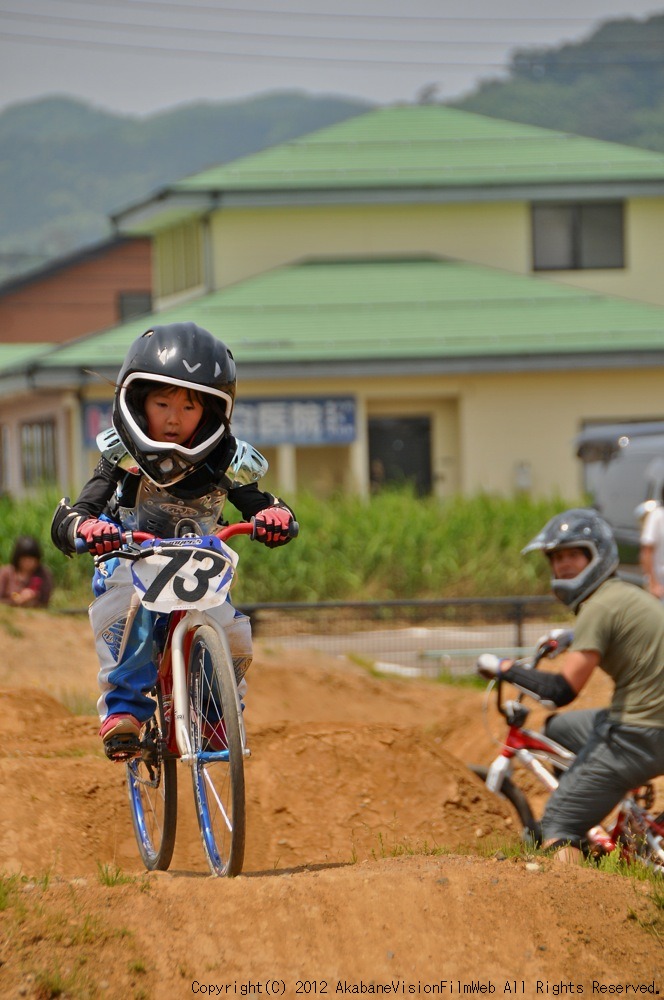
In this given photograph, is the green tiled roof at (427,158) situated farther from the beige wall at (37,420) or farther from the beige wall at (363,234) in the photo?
the beige wall at (37,420)

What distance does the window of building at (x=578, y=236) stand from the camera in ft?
97.5

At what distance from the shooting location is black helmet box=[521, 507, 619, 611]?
23.2ft

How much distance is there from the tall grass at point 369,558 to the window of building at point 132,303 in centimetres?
3254

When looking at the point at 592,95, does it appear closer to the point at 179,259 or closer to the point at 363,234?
the point at 179,259

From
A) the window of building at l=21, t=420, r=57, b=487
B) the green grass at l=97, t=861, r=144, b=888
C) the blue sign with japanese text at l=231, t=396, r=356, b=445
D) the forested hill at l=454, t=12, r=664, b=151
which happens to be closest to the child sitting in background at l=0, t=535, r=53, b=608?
the green grass at l=97, t=861, r=144, b=888

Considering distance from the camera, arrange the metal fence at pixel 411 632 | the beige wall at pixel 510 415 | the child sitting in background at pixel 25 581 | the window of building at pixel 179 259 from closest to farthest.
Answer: the metal fence at pixel 411 632
the child sitting in background at pixel 25 581
the beige wall at pixel 510 415
the window of building at pixel 179 259

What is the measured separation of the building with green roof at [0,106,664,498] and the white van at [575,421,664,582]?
26.2 feet

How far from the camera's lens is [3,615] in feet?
44.7

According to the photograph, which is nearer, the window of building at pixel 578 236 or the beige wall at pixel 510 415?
the beige wall at pixel 510 415

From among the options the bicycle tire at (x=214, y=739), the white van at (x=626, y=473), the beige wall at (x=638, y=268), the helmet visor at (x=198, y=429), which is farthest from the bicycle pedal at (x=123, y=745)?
the beige wall at (x=638, y=268)

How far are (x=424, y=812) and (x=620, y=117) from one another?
178m

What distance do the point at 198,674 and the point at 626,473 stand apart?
36.9ft

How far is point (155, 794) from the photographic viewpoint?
20.2 ft

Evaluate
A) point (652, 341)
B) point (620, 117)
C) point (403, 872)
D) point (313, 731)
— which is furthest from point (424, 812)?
point (620, 117)
